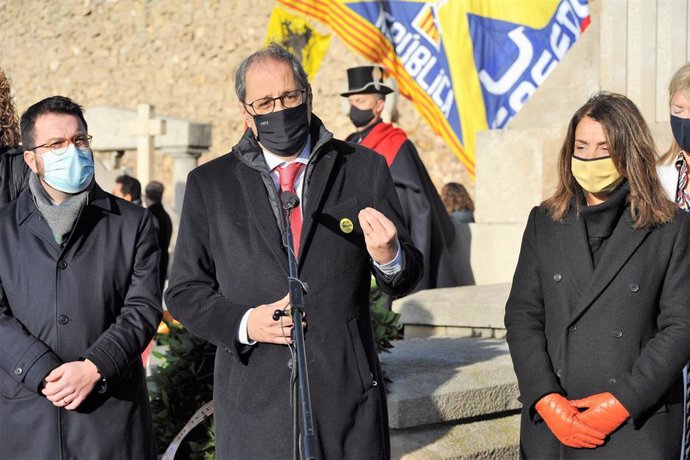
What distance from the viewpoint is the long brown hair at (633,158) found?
3.80 m

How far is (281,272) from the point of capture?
343 cm

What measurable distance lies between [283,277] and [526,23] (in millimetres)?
7782

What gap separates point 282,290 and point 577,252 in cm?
98

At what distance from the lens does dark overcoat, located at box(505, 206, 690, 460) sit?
3678 mm

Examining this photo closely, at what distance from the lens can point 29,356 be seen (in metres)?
3.67

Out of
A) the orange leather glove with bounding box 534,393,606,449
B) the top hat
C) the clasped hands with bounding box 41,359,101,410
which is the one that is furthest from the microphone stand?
the top hat

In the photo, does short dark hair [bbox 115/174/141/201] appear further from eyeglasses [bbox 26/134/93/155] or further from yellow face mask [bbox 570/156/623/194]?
yellow face mask [bbox 570/156/623/194]

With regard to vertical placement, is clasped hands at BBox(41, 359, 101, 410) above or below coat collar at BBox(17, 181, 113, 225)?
below

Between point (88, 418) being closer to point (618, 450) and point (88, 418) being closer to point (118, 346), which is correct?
point (118, 346)

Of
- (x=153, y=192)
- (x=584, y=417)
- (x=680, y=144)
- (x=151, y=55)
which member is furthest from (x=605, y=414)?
(x=151, y=55)

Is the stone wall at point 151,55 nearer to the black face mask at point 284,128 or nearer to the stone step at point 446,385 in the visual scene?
the stone step at point 446,385

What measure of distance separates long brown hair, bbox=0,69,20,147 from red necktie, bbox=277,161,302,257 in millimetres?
1275

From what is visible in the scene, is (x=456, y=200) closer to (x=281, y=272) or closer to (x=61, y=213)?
(x=61, y=213)

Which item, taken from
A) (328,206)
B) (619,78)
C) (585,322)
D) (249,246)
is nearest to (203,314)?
(249,246)
